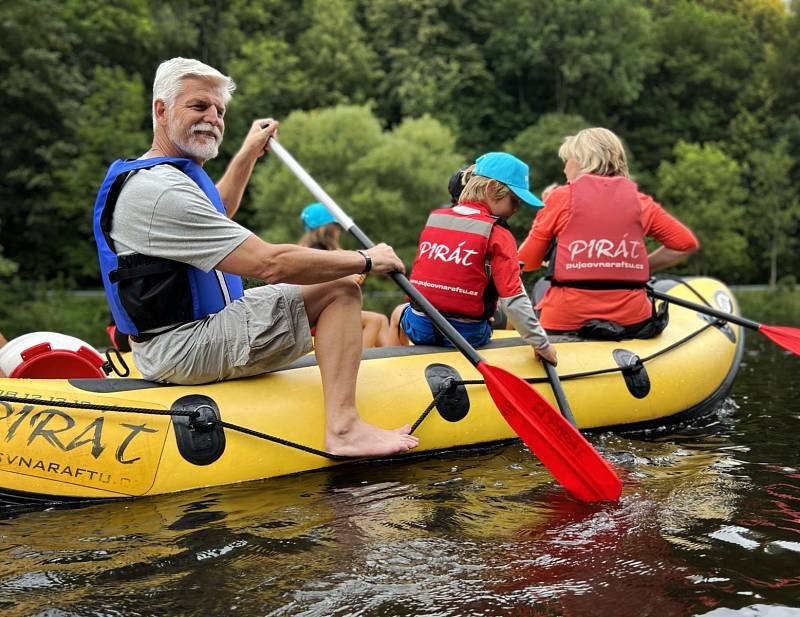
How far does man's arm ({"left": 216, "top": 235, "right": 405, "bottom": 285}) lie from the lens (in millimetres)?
3518

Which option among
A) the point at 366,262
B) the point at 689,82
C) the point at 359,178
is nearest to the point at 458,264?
the point at 366,262

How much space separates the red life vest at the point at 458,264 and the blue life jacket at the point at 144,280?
1.23 metres

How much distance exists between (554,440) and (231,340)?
135 centimetres

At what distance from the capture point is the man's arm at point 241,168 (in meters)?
4.52

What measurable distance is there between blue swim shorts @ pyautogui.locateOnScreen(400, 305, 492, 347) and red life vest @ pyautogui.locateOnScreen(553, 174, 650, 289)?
28.4 inches

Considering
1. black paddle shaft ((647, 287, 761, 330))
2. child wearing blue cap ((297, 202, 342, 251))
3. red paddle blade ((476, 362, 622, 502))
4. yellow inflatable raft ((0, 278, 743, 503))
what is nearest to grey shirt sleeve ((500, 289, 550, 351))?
yellow inflatable raft ((0, 278, 743, 503))

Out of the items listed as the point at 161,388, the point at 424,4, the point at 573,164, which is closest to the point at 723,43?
the point at 424,4

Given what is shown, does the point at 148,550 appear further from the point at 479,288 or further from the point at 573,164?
the point at 573,164

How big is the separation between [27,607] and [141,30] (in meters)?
27.1

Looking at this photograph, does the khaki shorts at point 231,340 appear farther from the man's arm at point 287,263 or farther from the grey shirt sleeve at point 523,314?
the grey shirt sleeve at point 523,314

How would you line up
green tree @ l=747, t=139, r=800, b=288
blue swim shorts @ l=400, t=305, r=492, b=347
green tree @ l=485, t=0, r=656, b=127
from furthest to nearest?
green tree @ l=485, t=0, r=656, b=127 → green tree @ l=747, t=139, r=800, b=288 → blue swim shorts @ l=400, t=305, r=492, b=347

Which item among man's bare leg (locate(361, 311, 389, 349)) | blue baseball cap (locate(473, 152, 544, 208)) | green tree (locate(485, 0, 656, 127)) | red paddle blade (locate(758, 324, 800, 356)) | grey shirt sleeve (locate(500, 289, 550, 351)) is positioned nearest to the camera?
grey shirt sleeve (locate(500, 289, 550, 351))

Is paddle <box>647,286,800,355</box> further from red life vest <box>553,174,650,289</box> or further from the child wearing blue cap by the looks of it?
the child wearing blue cap

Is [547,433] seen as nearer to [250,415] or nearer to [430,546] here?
[430,546]
